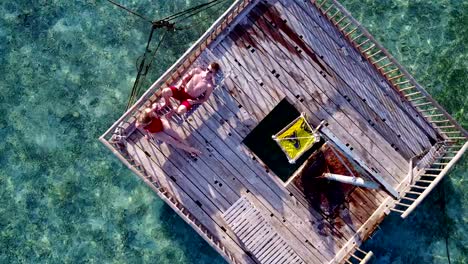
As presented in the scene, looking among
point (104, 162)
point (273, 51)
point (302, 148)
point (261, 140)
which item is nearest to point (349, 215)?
point (302, 148)

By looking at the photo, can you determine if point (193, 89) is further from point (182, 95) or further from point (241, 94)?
point (241, 94)

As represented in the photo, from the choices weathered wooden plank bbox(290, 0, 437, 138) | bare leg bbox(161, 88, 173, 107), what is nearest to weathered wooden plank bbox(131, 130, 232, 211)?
bare leg bbox(161, 88, 173, 107)

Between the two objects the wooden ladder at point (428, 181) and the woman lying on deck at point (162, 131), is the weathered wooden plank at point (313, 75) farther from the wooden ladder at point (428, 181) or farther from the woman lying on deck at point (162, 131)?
the woman lying on deck at point (162, 131)

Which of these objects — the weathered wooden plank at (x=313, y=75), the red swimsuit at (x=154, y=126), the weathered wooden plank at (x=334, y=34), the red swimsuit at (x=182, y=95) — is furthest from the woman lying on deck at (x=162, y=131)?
the weathered wooden plank at (x=334, y=34)

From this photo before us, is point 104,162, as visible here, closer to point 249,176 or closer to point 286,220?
point 249,176

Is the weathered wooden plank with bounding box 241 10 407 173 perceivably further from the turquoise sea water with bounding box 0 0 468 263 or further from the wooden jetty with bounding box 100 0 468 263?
the turquoise sea water with bounding box 0 0 468 263

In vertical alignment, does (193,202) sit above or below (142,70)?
below

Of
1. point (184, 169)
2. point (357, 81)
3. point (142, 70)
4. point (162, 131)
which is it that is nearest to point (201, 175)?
point (184, 169)
